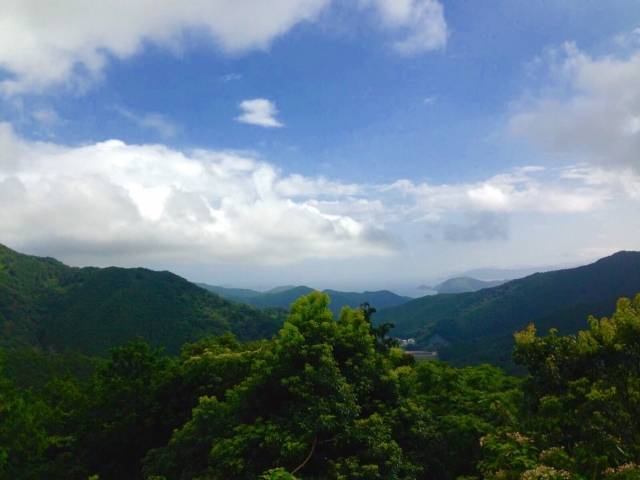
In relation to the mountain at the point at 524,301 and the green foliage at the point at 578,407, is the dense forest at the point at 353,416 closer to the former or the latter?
the green foliage at the point at 578,407

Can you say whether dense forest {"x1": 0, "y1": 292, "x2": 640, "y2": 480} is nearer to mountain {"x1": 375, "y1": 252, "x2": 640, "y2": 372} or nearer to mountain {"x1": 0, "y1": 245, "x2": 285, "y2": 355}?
mountain {"x1": 0, "y1": 245, "x2": 285, "y2": 355}

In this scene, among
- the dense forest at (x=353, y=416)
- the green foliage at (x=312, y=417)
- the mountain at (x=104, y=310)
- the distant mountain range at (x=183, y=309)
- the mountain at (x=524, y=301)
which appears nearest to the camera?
the dense forest at (x=353, y=416)

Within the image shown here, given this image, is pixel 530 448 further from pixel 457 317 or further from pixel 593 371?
pixel 457 317

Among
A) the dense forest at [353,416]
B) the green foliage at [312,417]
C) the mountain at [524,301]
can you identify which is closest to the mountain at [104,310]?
the mountain at [524,301]

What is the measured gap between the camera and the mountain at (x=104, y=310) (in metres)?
108

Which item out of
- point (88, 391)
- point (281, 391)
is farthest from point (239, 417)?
point (88, 391)

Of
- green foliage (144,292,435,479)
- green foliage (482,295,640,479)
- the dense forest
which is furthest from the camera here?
green foliage (144,292,435,479)

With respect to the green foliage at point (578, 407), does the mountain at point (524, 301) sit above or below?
below

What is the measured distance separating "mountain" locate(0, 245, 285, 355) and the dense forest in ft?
277

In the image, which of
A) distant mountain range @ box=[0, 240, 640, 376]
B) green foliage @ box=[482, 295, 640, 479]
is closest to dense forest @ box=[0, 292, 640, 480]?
green foliage @ box=[482, 295, 640, 479]

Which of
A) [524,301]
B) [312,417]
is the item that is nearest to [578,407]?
[312,417]

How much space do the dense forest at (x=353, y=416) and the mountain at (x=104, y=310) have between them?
3323 inches

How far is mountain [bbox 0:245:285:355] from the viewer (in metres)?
108

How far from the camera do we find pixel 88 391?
24.5 metres
